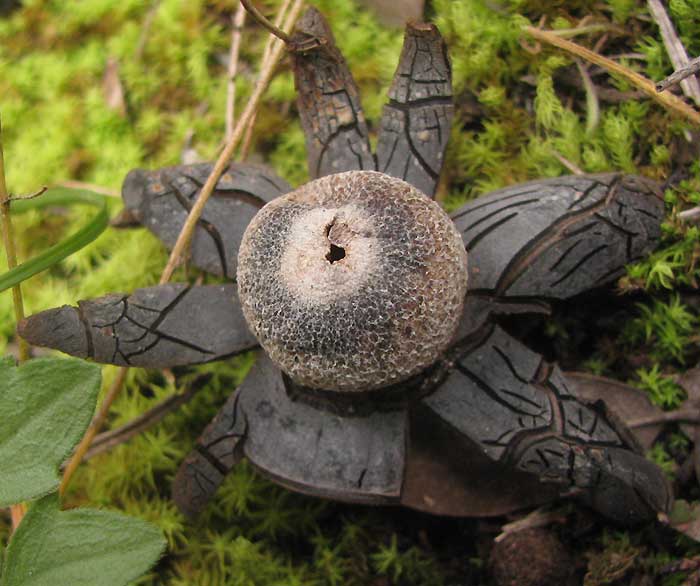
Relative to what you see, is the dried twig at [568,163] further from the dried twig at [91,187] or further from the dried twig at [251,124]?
the dried twig at [91,187]

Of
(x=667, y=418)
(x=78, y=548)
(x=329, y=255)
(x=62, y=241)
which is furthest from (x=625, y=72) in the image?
(x=78, y=548)

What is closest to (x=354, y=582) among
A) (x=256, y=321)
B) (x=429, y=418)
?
(x=429, y=418)

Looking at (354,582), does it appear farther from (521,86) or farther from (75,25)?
(75,25)

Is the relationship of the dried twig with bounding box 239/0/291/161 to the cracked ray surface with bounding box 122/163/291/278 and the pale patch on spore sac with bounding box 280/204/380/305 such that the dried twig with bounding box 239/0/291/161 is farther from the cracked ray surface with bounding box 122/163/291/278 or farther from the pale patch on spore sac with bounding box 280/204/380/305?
the pale patch on spore sac with bounding box 280/204/380/305

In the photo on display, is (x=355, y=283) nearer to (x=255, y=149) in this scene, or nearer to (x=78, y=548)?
(x=78, y=548)

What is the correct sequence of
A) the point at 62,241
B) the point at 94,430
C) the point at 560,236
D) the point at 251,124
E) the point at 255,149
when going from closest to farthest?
the point at 560,236 < the point at 62,241 < the point at 94,430 < the point at 251,124 < the point at 255,149
